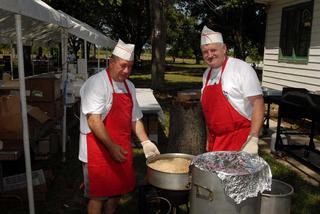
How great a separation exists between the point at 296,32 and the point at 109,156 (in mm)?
8695

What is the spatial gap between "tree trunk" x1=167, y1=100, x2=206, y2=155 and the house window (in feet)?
17.9

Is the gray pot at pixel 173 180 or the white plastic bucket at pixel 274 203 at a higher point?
the gray pot at pixel 173 180

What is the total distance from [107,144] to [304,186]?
11.7ft

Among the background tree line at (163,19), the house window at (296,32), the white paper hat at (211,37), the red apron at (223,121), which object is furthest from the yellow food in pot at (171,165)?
the background tree line at (163,19)

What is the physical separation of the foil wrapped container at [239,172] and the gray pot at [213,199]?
35 millimetres

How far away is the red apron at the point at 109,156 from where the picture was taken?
3.10 meters

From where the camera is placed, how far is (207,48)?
3176 mm

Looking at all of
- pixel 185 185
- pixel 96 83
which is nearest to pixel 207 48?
pixel 96 83

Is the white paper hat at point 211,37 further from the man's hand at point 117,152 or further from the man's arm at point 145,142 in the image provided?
the man's hand at point 117,152

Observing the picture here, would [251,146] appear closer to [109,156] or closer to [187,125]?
[109,156]

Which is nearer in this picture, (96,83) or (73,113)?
(96,83)

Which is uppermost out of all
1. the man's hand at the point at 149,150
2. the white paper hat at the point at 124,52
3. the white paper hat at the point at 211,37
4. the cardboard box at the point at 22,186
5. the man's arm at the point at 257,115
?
the white paper hat at the point at 211,37

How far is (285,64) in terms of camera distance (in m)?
10.8

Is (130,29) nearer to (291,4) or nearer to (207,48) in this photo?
(291,4)
